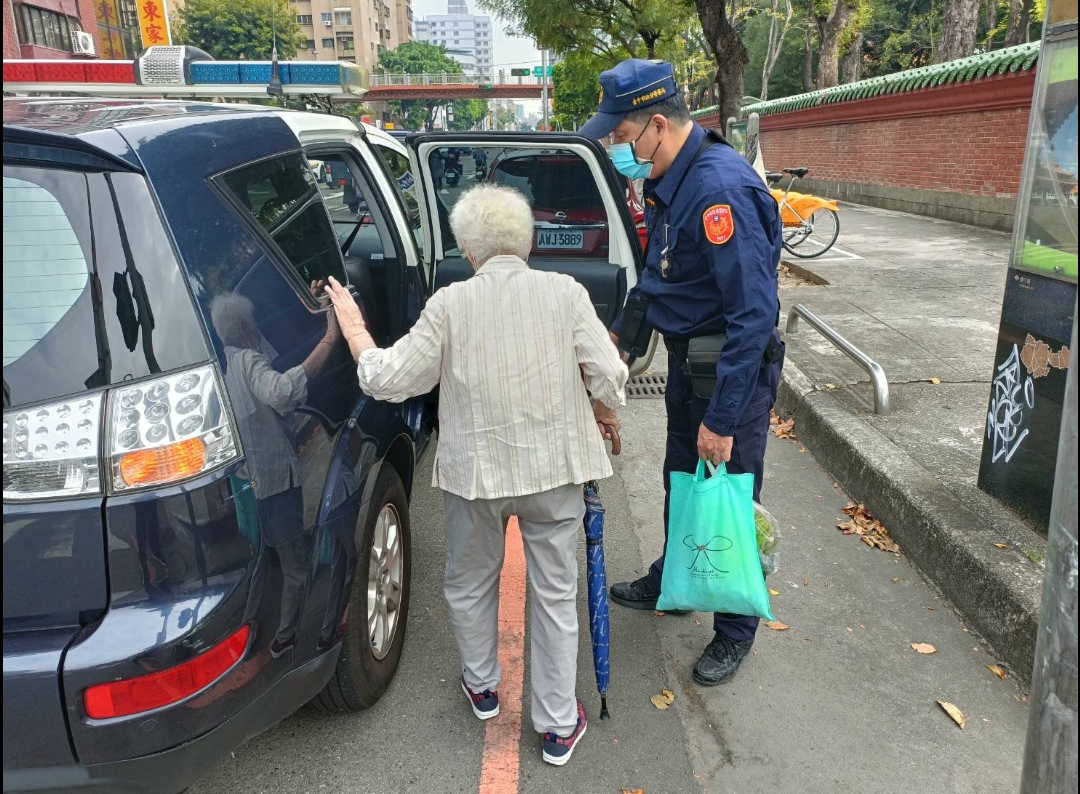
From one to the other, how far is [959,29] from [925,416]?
18592 mm

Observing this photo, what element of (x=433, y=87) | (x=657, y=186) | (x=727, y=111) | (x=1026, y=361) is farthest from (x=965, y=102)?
(x=433, y=87)

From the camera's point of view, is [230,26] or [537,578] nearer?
[537,578]

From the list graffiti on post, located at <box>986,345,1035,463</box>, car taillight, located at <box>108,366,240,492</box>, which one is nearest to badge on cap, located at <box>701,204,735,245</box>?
car taillight, located at <box>108,366,240,492</box>

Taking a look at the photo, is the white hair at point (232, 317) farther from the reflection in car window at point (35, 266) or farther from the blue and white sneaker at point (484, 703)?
the blue and white sneaker at point (484, 703)

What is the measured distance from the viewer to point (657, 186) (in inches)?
104

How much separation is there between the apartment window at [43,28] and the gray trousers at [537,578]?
36402 mm

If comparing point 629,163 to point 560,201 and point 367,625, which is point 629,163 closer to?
point 367,625

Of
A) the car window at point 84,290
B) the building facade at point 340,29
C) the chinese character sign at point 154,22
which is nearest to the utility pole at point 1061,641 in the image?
the car window at point 84,290

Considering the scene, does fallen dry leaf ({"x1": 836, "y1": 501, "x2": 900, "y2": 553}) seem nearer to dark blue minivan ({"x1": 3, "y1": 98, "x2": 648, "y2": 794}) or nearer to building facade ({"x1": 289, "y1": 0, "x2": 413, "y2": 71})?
dark blue minivan ({"x1": 3, "y1": 98, "x2": 648, "y2": 794})

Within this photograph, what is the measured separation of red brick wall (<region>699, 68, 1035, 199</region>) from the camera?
496 inches

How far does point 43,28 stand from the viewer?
33.0 meters

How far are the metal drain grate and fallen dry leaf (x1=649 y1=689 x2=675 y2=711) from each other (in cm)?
315

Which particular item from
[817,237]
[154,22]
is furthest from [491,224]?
[154,22]

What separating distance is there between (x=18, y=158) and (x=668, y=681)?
7.94 ft
